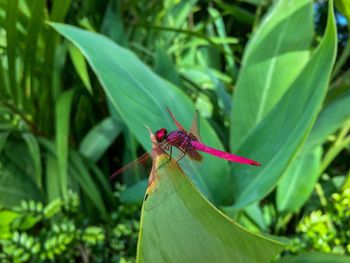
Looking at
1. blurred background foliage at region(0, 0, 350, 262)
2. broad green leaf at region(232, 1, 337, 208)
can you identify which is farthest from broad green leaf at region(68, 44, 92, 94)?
broad green leaf at region(232, 1, 337, 208)

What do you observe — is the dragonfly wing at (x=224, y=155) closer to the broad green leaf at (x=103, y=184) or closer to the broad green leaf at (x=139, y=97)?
the broad green leaf at (x=139, y=97)

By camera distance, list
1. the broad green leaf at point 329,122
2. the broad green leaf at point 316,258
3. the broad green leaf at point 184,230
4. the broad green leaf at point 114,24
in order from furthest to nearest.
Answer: the broad green leaf at point 114,24, the broad green leaf at point 329,122, the broad green leaf at point 316,258, the broad green leaf at point 184,230

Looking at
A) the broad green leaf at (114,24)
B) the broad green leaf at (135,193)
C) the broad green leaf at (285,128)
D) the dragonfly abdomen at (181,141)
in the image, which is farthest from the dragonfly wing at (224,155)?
the broad green leaf at (114,24)

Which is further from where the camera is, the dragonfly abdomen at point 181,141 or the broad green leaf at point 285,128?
the broad green leaf at point 285,128

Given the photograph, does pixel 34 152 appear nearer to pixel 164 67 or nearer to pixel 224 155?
pixel 164 67

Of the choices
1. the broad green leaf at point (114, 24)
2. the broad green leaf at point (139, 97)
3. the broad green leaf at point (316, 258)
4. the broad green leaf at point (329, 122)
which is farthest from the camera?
the broad green leaf at point (114, 24)

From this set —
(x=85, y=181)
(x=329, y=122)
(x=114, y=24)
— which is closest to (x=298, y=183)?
(x=329, y=122)

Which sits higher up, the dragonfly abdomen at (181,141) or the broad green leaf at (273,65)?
the dragonfly abdomen at (181,141)

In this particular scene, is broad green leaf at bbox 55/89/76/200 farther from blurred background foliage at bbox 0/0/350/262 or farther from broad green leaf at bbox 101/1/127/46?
broad green leaf at bbox 101/1/127/46
